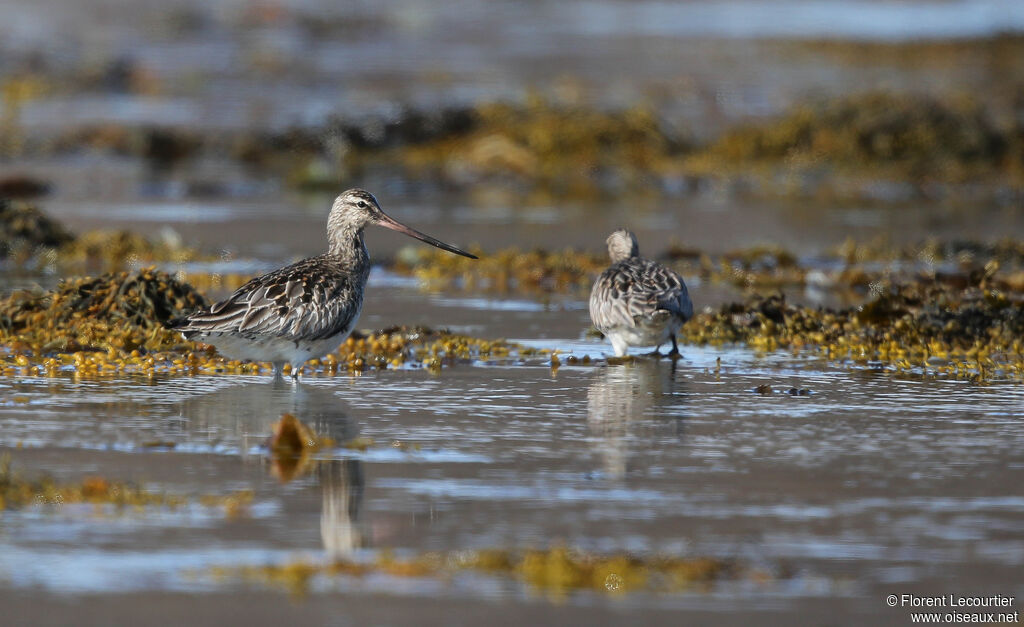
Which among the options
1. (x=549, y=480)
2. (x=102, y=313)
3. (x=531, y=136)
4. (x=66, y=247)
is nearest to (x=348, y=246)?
(x=102, y=313)

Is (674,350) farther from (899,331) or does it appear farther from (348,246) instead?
(348,246)

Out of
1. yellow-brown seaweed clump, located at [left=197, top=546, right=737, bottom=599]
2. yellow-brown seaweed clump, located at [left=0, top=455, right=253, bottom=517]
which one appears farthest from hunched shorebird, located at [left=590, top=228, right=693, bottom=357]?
yellow-brown seaweed clump, located at [left=197, top=546, right=737, bottom=599]

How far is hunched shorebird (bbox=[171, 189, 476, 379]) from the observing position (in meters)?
9.50

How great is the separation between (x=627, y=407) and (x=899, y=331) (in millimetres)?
3108

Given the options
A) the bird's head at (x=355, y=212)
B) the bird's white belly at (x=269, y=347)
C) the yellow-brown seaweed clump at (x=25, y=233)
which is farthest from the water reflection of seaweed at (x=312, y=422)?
the yellow-brown seaweed clump at (x=25, y=233)

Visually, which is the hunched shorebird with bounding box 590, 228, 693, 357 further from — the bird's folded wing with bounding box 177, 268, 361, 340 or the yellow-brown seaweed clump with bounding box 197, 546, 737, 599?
the yellow-brown seaweed clump with bounding box 197, 546, 737, 599

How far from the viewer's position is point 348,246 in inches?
424

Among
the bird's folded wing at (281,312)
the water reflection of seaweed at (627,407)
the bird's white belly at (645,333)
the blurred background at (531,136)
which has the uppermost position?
the blurred background at (531,136)

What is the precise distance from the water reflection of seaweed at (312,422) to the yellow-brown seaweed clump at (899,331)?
3.66 m

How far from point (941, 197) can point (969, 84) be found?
437 inches

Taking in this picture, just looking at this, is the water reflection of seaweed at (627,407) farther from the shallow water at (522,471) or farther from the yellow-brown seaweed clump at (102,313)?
the yellow-brown seaweed clump at (102,313)

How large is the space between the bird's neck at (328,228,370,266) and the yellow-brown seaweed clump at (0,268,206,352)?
51.5 inches

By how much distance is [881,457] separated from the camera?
25.7 ft

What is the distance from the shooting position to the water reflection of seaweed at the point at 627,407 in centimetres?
799
